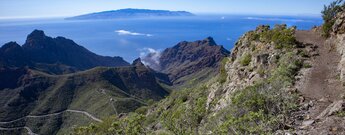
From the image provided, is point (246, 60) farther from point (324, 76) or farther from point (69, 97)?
point (69, 97)

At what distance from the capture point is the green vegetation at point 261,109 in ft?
43.7

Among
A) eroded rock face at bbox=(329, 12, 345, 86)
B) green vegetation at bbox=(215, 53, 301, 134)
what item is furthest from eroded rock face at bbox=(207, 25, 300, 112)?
green vegetation at bbox=(215, 53, 301, 134)

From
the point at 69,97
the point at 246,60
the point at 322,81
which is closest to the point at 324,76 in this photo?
the point at 322,81

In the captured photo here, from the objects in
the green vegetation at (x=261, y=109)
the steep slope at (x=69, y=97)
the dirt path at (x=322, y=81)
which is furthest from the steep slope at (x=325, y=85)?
the steep slope at (x=69, y=97)

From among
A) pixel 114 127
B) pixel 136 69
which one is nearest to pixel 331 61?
pixel 114 127

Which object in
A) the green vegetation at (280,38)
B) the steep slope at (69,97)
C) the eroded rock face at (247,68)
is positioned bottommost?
the steep slope at (69,97)

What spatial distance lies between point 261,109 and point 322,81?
7.87m

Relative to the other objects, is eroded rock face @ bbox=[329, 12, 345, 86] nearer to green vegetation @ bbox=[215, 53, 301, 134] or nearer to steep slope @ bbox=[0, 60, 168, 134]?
green vegetation @ bbox=[215, 53, 301, 134]

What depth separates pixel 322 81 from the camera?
2069cm

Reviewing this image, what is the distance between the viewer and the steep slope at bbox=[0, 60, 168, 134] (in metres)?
111

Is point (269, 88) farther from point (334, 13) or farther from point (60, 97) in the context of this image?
point (60, 97)

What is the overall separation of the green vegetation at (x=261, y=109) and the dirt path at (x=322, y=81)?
97 cm

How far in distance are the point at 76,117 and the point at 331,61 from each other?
328ft

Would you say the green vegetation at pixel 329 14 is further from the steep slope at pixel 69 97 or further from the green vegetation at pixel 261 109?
the steep slope at pixel 69 97
